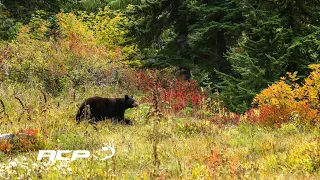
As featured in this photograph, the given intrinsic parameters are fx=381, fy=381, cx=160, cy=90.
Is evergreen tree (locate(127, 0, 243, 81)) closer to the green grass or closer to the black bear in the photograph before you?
the black bear

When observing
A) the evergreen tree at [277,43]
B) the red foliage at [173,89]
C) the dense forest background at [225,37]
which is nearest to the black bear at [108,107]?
the red foliage at [173,89]

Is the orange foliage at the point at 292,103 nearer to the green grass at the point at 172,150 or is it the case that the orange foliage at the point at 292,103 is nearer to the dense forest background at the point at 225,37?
the green grass at the point at 172,150

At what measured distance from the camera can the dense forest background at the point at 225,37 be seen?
1173cm

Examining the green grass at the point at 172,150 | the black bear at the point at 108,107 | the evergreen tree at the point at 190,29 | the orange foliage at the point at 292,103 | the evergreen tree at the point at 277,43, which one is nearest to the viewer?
the green grass at the point at 172,150

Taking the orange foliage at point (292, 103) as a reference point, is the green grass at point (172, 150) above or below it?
below

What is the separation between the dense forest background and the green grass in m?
3.18

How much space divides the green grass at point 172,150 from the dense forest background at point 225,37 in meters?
3.18

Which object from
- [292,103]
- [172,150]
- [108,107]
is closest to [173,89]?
[108,107]

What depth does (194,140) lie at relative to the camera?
299 inches

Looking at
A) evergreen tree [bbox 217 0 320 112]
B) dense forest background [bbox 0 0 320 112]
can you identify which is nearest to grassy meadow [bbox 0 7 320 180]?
evergreen tree [bbox 217 0 320 112]

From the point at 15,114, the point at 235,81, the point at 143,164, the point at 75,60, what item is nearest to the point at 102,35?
the point at 75,60

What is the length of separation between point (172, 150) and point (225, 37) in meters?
13.4

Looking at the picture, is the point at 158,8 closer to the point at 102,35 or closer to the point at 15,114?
the point at 102,35

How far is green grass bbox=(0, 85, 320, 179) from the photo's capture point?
493 cm
